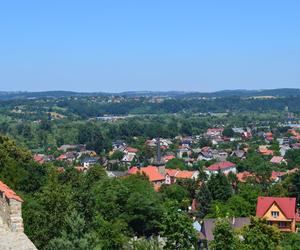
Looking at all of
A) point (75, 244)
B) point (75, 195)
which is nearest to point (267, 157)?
point (75, 195)

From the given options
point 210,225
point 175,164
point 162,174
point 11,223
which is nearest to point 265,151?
point 175,164

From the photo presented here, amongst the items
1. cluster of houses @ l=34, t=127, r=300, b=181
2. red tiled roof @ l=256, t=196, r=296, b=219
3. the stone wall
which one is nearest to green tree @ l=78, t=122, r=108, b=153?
cluster of houses @ l=34, t=127, r=300, b=181

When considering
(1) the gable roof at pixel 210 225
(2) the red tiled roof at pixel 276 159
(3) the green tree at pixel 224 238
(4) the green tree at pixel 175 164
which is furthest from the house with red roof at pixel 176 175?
(3) the green tree at pixel 224 238

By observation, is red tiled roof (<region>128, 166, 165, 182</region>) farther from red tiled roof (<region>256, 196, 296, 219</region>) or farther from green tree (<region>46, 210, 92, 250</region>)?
green tree (<region>46, 210, 92, 250</region>)

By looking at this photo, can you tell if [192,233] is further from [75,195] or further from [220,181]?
[220,181]

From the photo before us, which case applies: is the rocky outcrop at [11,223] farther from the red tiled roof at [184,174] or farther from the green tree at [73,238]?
the red tiled roof at [184,174]
